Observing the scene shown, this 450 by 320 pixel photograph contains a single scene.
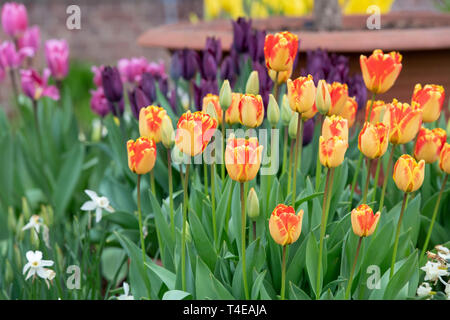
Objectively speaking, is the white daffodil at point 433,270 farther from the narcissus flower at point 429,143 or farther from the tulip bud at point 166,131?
the tulip bud at point 166,131

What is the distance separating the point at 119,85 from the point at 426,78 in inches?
36.4

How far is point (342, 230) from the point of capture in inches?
45.8

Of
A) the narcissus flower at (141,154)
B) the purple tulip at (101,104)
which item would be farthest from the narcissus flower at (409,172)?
the purple tulip at (101,104)

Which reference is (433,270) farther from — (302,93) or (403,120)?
(302,93)

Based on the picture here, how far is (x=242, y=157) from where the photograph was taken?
89 cm

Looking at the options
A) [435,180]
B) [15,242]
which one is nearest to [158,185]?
[15,242]

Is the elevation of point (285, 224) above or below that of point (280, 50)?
below

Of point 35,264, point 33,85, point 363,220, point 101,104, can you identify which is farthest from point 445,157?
point 33,85

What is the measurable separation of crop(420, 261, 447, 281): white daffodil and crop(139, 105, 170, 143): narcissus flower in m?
0.50

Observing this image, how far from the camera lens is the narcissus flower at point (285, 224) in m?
0.90

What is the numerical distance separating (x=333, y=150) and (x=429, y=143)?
0.25m

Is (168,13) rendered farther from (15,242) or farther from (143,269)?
(143,269)

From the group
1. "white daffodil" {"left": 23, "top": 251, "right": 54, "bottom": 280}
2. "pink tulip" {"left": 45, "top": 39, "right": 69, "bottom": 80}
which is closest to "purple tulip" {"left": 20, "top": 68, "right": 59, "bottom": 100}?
Answer: "pink tulip" {"left": 45, "top": 39, "right": 69, "bottom": 80}

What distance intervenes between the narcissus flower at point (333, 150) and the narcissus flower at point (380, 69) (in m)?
0.27
